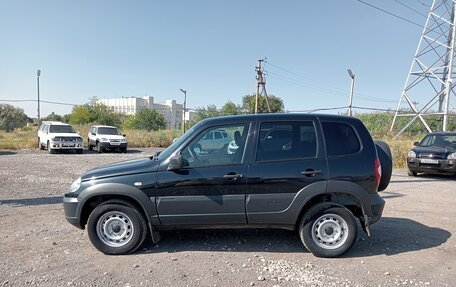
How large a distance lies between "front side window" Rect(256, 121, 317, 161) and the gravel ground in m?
1.31

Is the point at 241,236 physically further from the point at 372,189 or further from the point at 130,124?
the point at 130,124

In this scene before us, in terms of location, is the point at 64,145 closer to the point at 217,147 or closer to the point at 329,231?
the point at 217,147

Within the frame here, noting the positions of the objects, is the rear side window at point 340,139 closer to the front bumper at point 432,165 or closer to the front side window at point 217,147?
the front side window at point 217,147

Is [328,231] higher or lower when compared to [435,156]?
lower

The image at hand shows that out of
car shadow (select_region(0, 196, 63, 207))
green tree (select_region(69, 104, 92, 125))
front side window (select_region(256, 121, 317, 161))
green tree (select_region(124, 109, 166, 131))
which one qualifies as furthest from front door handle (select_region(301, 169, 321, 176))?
green tree (select_region(69, 104, 92, 125))

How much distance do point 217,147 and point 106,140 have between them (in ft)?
56.2

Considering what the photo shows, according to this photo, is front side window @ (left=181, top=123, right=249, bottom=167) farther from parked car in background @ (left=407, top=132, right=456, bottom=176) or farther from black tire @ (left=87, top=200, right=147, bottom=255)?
parked car in background @ (left=407, top=132, right=456, bottom=176)

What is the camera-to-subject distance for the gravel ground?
3.70 metres

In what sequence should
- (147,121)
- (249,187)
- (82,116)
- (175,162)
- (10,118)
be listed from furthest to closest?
(10,118), (82,116), (147,121), (249,187), (175,162)

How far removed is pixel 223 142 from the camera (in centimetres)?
448

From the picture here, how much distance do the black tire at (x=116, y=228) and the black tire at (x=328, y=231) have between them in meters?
2.12

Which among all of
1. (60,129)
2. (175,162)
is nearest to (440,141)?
(175,162)

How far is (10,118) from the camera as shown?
2418 inches

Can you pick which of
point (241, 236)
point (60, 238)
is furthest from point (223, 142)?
point (60, 238)
